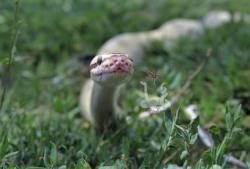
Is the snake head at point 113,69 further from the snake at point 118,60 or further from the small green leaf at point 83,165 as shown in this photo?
the small green leaf at point 83,165

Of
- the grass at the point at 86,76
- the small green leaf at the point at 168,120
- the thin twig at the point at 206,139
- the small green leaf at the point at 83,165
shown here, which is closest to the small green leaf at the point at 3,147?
the grass at the point at 86,76

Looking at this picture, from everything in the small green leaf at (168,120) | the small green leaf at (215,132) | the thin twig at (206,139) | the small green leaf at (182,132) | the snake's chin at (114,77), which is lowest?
the thin twig at (206,139)

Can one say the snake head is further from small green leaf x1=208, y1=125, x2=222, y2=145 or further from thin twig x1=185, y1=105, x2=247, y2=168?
thin twig x1=185, y1=105, x2=247, y2=168

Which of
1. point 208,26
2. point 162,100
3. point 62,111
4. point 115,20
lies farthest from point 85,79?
point 162,100

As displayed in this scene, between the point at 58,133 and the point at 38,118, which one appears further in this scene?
the point at 38,118

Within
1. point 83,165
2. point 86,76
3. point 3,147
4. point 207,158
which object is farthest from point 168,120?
point 86,76

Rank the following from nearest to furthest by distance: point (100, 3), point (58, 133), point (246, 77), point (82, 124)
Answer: point (58, 133)
point (82, 124)
point (246, 77)
point (100, 3)

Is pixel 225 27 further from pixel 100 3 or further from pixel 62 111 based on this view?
pixel 62 111
